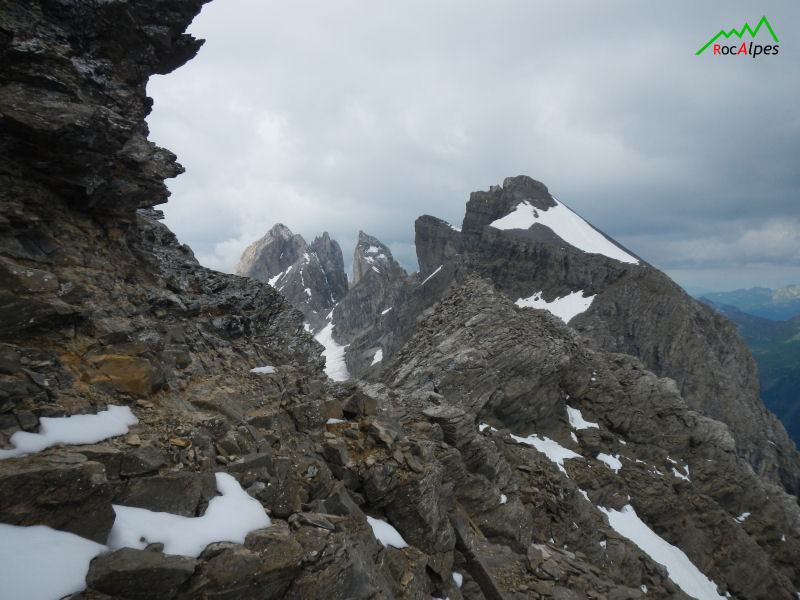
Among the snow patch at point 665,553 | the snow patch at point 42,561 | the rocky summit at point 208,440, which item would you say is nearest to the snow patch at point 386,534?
the rocky summit at point 208,440

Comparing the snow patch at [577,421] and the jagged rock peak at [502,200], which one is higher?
the jagged rock peak at [502,200]

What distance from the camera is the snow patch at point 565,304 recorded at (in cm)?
8300

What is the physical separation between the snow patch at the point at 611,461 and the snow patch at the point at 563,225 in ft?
293

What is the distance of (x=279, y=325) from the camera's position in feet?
58.4

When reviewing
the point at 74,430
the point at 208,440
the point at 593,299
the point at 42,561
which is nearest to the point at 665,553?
the point at 208,440

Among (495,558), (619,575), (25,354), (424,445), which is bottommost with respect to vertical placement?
(619,575)

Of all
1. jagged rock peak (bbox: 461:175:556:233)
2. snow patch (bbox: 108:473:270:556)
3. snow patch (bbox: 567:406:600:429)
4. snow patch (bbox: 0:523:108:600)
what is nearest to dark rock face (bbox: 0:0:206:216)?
snow patch (bbox: 0:523:108:600)

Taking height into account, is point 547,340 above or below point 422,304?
below

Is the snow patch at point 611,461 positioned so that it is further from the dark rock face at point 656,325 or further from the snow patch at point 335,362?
the snow patch at point 335,362

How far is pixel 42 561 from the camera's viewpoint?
5.17 metres

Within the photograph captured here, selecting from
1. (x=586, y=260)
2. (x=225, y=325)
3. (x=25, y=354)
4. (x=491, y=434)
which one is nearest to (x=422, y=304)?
(x=586, y=260)

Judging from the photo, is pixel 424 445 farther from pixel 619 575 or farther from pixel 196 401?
pixel 619 575

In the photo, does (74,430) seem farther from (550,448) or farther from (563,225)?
(563,225)

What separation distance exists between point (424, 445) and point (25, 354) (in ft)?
35.8
